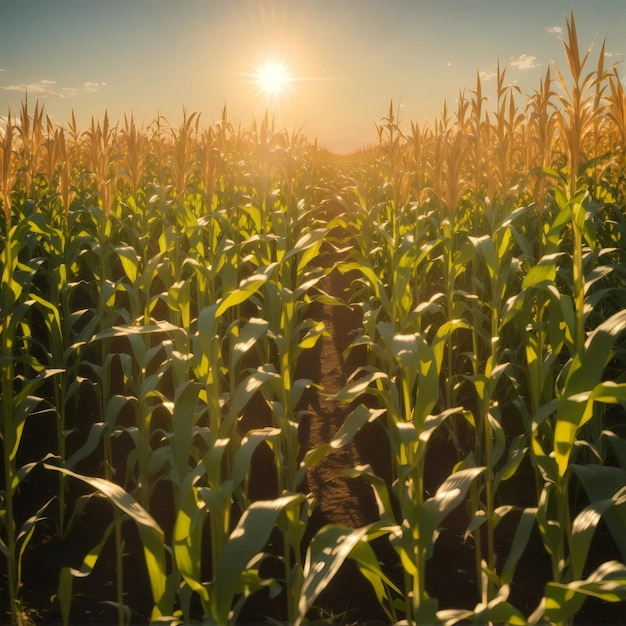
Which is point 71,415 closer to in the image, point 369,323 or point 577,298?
point 369,323

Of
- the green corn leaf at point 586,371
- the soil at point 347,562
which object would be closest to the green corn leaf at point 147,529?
the soil at point 347,562

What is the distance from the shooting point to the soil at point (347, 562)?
2.35 m

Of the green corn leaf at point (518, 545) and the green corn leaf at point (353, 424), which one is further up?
the green corn leaf at point (353, 424)

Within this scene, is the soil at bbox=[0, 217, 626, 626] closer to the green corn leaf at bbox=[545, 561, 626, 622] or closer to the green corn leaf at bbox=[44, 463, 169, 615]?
the green corn leaf at bbox=[44, 463, 169, 615]

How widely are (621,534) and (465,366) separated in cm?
279

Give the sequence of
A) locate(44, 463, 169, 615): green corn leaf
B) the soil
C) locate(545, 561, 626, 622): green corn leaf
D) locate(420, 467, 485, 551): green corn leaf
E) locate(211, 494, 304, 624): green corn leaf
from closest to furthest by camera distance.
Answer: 1. locate(545, 561, 626, 622): green corn leaf
2. locate(211, 494, 304, 624): green corn leaf
3. locate(44, 463, 169, 615): green corn leaf
4. locate(420, 467, 485, 551): green corn leaf
5. the soil

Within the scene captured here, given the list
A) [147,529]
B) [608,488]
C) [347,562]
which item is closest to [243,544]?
[147,529]

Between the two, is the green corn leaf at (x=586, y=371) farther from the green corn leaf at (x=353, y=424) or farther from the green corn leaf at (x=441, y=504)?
the green corn leaf at (x=353, y=424)

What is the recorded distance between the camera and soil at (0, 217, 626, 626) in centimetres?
235

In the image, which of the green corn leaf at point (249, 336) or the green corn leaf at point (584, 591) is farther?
the green corn leaf at point (249, 336)

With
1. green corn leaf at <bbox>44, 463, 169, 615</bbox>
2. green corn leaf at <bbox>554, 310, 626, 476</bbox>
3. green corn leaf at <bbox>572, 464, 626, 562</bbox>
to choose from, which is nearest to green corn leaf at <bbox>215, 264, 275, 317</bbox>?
green corn leaf at <bbox>44, 463, 169, 615</bbox>

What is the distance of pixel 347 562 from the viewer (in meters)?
2.68

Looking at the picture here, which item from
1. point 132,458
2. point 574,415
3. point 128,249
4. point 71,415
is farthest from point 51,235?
point 574,415

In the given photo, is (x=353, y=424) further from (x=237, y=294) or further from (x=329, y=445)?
(x=237, y=294)
